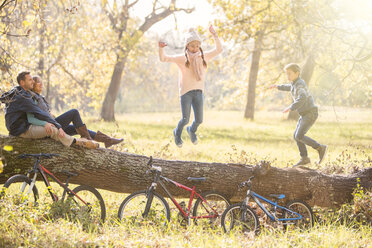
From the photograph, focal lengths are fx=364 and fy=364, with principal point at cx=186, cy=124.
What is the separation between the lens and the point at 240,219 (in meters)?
5.71

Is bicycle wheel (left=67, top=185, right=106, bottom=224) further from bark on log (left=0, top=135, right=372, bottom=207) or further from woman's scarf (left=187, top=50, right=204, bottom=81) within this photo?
woman's scarf (left=187, top=50, right=204, bottom=81)

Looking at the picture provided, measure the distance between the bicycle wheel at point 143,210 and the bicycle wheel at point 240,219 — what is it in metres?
0.93

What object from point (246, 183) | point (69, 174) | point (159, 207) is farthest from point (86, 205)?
point (246, 183)

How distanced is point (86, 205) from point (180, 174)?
1662mm

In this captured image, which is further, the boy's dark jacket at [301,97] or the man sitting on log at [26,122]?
the boy's dark jacket at [301,97]

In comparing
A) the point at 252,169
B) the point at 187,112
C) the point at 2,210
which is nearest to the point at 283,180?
the point at 252,169

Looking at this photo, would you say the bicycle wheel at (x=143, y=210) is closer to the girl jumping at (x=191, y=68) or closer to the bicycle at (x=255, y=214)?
the bicycle at (x=255, y=214)

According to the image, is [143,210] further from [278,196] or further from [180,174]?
[278,196]

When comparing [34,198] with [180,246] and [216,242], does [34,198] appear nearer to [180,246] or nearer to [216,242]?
[180,246]

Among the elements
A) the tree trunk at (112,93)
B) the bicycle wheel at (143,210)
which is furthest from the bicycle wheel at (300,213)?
the tree trunk at (112,93)

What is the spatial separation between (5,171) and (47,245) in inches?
78.3

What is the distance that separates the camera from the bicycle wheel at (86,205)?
570 cm

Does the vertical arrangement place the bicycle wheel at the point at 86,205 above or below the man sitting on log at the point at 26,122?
below

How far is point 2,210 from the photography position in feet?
16.3
